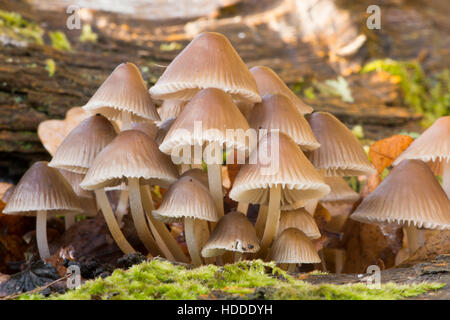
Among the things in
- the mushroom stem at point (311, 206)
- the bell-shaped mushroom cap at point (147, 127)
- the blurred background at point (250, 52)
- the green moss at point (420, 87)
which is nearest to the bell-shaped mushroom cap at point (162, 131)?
the bell-shaped mushroom cap at point (147, 127)

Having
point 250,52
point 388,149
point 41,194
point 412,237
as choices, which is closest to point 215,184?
point 41,194

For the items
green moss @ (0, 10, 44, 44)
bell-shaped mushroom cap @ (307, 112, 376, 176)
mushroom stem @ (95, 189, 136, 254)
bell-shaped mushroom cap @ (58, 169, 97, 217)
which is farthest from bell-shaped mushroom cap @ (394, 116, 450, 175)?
green moss @ (0, 10, 44, 44)

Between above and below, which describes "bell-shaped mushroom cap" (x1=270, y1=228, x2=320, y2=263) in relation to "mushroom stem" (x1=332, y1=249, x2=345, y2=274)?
above

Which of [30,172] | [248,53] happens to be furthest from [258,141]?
[248,53]

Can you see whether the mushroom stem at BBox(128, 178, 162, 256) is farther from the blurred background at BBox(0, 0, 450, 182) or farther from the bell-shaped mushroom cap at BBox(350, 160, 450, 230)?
the blurred background at BBox(0, 0, 450, 182)

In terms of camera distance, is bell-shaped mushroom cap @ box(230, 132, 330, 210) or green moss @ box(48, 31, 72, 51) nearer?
bell-shaped mushroom cap @ box(230, 132, 330, 210)

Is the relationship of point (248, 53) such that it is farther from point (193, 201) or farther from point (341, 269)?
point (193, 201)
